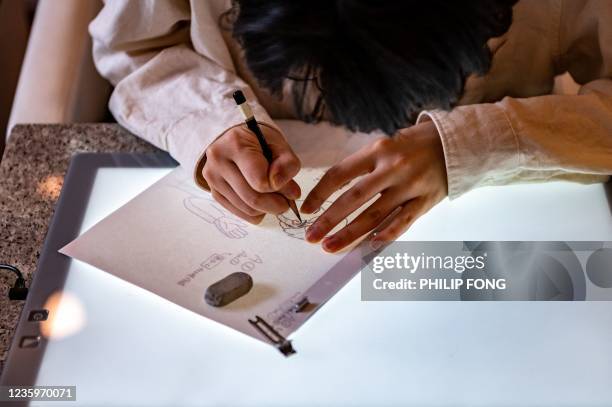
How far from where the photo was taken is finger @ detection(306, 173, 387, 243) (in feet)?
2.73

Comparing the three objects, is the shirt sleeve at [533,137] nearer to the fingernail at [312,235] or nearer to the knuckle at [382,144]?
the knuckle at [382,144]

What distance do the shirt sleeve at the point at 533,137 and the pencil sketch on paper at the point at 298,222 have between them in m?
0.15

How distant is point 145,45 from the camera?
3.34 feet

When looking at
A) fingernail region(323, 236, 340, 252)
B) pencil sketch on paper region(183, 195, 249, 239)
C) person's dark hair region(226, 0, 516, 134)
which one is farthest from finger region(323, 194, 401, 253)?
person's dark hair region(226, 0, 516, 134)

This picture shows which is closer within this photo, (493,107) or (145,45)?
(493,107)

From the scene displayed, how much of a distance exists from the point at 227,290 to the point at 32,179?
340 millimetres

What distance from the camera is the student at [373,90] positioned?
54cm

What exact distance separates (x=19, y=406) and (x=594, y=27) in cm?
76

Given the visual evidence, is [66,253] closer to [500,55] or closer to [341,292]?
[341,292]

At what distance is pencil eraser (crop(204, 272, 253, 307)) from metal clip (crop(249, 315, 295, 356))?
0.12ft

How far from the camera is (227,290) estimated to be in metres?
0.78

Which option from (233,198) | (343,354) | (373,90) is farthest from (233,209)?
(373,90)

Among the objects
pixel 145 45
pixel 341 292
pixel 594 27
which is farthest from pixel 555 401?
pixel 145 45

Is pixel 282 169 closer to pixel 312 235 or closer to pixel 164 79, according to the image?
pixel 312 235
